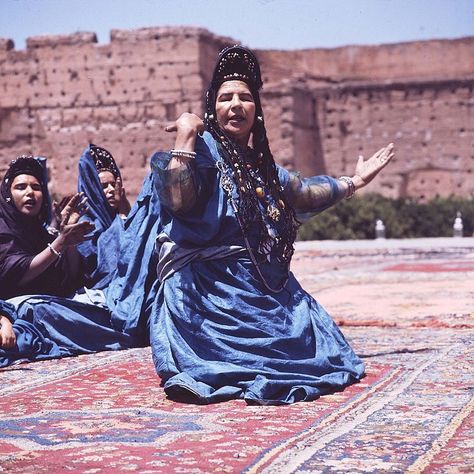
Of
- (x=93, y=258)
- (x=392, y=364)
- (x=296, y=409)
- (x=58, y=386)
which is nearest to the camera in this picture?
(x=296, y=409)

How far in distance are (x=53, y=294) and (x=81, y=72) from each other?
20260mm

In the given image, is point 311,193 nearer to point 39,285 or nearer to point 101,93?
point 39,285

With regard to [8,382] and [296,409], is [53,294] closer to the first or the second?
[8,382]

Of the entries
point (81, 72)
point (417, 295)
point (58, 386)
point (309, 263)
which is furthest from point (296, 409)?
point (81, 72)

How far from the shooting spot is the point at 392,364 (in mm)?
5805

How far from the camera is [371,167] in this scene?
19.4 feet

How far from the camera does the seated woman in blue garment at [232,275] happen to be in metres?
4.90

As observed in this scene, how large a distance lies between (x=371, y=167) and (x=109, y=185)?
2364 millimetres

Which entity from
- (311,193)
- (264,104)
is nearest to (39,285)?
(311,193)

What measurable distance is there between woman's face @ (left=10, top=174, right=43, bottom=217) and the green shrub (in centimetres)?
1562

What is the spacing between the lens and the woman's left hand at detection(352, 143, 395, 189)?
19.2 ft

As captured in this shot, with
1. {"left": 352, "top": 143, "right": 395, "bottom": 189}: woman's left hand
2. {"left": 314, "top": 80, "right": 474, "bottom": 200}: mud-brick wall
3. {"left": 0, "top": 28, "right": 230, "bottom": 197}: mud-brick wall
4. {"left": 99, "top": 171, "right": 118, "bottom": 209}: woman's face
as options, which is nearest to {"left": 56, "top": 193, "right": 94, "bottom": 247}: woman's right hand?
{"left": 99, "top": 171, "right": 118, "bottom": 209}: woman's face

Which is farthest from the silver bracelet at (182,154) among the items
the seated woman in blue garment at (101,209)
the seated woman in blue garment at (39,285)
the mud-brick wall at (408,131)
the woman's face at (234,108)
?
the mud-brick wall at (408,131)

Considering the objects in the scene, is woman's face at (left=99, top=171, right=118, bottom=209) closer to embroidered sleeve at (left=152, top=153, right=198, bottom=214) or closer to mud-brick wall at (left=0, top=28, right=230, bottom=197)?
embroidered sleeve at (left=152, top=153, right=198, bottom=214)
